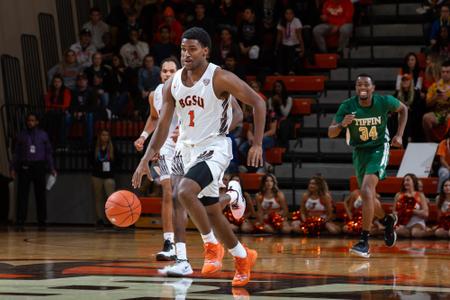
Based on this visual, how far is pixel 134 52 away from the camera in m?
Result: 18.8

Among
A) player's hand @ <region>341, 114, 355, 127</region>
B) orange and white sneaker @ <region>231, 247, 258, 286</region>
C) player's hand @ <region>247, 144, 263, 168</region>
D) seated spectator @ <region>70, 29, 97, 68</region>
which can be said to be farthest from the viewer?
seated spectator @ <region>70, 29, 97, 68</region>

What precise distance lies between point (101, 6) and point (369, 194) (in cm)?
1183

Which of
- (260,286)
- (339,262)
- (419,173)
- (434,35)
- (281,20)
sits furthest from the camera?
(281,20)

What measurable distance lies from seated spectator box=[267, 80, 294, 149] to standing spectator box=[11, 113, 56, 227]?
153 inches

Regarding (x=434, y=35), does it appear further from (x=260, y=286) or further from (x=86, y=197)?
(x=260, y=286)

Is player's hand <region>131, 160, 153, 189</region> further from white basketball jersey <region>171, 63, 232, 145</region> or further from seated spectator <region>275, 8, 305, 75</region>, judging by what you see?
seated spectator <region>275, 8, 305, 75</region>

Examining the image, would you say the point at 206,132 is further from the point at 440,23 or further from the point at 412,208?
the point at 440,23

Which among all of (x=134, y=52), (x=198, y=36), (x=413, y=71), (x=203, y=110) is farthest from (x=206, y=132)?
(x=134, y=52)

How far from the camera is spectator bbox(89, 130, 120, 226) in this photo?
17.0 metres

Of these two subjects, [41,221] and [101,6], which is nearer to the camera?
[41,221]

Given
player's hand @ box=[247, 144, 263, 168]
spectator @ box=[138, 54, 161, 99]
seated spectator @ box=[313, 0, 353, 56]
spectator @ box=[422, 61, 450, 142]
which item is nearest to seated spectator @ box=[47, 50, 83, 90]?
spectator @ box=[138, 54, 161, 99]

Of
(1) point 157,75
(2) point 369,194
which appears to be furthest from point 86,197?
(2) point 369,194

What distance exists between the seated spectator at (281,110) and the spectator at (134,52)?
2.94 metres

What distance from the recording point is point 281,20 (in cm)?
1855
